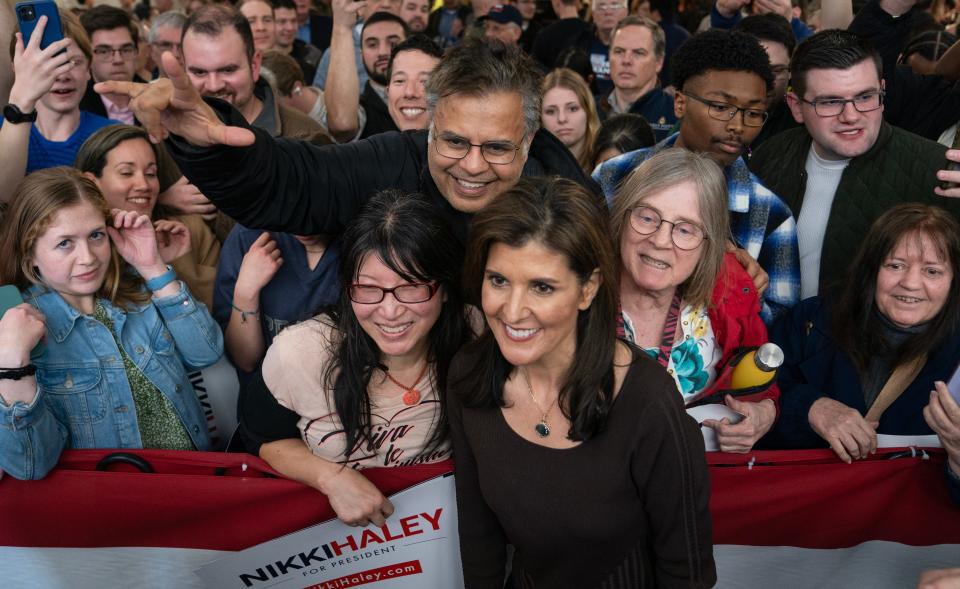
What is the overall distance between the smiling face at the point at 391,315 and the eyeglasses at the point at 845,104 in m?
1.82

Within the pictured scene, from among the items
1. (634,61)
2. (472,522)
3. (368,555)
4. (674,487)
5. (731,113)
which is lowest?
(368,555)

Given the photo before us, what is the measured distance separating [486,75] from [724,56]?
52.7 inches

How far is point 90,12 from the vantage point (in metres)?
5.17

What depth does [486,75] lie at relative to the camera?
2404mm

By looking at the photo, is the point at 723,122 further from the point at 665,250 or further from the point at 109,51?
the point at 109,51

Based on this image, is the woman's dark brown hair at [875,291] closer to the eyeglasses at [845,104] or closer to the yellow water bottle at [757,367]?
the yellow water bottle at [757,367]

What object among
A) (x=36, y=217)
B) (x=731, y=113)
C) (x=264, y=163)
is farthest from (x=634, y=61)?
(x=36, y=217)

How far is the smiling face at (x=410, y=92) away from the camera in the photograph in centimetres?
399

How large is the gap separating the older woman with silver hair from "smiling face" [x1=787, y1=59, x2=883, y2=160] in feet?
3.07

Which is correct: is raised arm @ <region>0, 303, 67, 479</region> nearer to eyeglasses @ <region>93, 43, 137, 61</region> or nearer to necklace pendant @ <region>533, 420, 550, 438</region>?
necklace pendant @ <region>533, 420, 550, 438</region>

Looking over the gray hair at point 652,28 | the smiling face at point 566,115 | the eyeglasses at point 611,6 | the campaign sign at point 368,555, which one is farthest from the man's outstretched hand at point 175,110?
the eyeglasses at point 611,6

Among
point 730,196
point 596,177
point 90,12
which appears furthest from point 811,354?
point 90,12

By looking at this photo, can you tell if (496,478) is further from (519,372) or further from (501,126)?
(501,126)

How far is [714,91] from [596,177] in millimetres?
546
